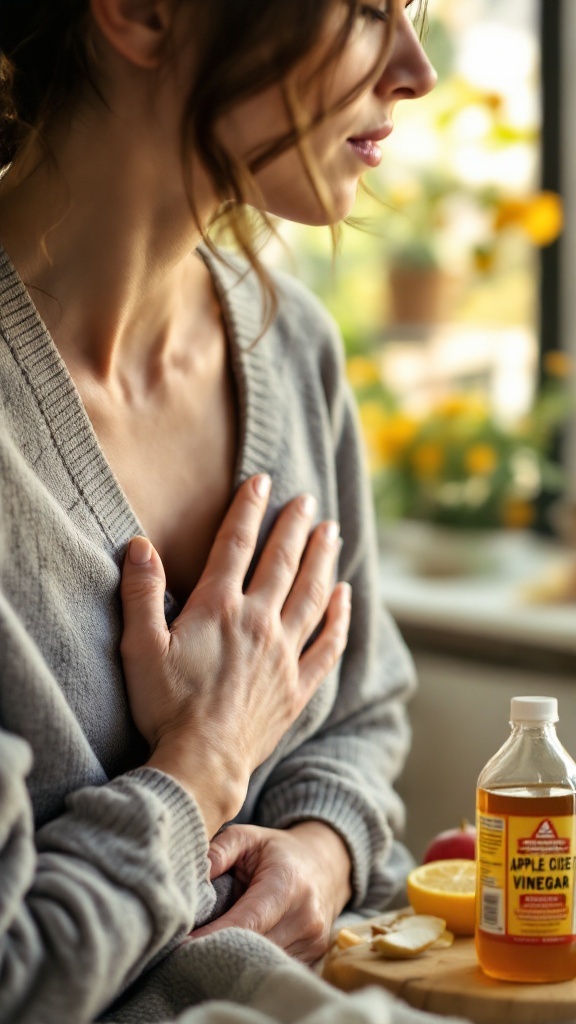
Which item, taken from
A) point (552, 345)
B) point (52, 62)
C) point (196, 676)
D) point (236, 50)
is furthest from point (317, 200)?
point (552, 345)

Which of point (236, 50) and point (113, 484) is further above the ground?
point (236, 50)

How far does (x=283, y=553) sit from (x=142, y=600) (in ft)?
0.61

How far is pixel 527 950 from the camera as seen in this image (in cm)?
84

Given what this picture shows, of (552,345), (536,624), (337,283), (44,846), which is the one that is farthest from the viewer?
(337,283)

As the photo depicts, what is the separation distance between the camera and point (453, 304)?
240 cm

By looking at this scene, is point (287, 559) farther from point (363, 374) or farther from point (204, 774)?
point (363, 374)

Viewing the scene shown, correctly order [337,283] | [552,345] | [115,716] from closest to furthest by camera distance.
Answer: [115,716] → [552,345] → [337,283]

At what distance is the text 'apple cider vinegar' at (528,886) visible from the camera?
0.84 meters

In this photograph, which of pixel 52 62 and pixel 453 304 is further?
pixel 453 304

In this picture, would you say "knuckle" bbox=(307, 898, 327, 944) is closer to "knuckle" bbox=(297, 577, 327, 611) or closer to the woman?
the woman

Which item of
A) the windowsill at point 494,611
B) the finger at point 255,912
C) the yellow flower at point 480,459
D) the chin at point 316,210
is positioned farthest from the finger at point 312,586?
the yellow flower at point 480,459

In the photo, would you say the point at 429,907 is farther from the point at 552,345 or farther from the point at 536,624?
the point at 552,345

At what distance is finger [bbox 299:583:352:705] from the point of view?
1.11m

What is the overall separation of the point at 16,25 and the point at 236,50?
220mm
